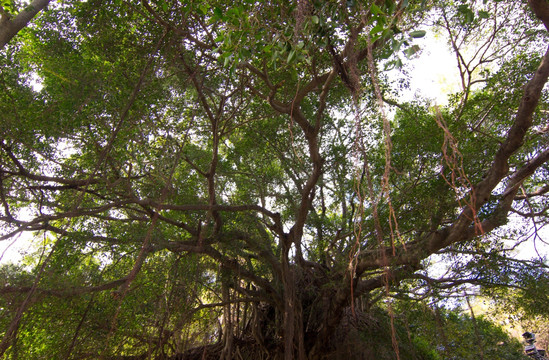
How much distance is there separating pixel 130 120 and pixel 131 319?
90.8 inches

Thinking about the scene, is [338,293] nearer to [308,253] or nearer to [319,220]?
[319,220]

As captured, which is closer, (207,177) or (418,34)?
(418,34)

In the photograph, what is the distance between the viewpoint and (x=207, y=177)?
398cm

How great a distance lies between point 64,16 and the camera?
367cm

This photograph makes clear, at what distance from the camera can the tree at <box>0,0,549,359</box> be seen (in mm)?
3273

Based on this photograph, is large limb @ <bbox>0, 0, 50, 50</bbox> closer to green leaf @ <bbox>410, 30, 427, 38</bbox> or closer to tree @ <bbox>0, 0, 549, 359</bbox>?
tree @ <bbox>0, 0, 549, 359</bbox>

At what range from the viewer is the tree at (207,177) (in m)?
3.27

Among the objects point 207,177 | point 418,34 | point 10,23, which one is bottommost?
point 418,34

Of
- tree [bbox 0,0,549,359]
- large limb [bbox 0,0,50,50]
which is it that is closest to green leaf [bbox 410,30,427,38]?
tree [bbox 0,0,549,359]

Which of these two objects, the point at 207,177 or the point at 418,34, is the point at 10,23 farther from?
the point at 418,34

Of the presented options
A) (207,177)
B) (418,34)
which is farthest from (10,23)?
(418,34)

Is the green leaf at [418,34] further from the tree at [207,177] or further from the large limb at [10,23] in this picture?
the large limb at [10,23]

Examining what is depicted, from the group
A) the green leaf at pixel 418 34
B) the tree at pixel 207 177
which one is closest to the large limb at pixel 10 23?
the tree at pixel 207 177

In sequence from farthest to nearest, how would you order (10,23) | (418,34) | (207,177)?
(207,177) → (10,23) → (418,34)
